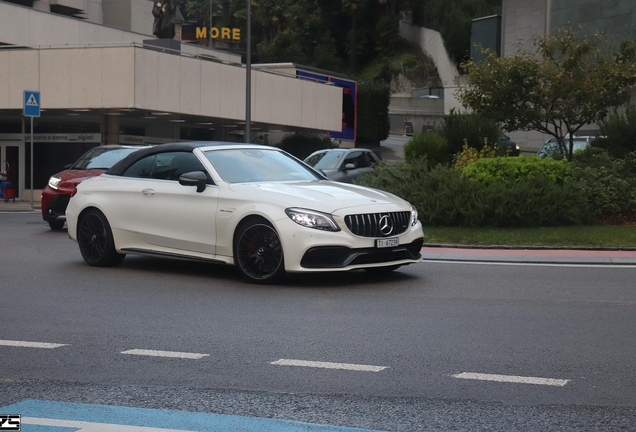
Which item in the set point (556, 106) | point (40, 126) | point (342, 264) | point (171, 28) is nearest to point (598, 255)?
point (342, 264)

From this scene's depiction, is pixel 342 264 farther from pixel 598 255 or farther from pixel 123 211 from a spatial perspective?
pixel 598 255

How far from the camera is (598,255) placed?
568 inches

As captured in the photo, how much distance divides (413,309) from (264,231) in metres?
2.24

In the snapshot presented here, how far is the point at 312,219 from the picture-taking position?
10.5 metres

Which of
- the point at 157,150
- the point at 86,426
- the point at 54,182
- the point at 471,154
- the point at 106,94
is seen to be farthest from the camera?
the point at 106,94

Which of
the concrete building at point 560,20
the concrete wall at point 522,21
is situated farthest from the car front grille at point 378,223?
the concrete wall at point 522,21

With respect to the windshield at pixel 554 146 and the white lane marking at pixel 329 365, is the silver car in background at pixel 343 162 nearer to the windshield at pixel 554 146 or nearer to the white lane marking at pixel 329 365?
the windshield at pixel 554 146

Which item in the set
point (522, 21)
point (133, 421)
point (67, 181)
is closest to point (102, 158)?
point (67, 181)

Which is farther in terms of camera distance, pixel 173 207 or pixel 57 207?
pixel 57 207

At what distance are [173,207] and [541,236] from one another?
7.20 meters

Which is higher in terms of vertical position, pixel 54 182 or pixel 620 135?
pixel 620 135

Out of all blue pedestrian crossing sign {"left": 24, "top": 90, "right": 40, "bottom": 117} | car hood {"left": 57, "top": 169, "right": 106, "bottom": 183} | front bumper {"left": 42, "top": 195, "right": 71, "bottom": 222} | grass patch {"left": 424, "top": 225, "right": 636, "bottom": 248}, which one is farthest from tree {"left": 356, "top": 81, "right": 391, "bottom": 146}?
grass patch {"left": 424, "top": 225, "right": 636, "bottom": 248}

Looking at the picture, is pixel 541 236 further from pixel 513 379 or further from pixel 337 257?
pixel 513 379

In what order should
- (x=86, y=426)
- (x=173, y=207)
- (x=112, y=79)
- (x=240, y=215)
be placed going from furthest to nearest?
(x=112, y=79), (x=173, y=207), (x=240, y=215), (x=86, y=426)
